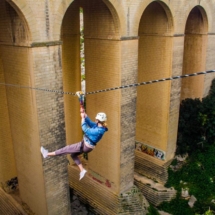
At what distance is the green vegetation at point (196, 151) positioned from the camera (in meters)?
13.8

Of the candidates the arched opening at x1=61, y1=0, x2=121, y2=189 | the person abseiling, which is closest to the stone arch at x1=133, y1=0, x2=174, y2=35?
the arched opening at x1=61, y1=0, x2=121, y2=189

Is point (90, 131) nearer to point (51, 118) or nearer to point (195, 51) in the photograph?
A: point (51, 118)

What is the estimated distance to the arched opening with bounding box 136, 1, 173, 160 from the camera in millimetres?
12311

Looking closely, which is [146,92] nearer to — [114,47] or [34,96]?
[114,47]

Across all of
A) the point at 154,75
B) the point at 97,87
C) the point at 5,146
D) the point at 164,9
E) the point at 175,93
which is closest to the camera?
the point at 5,146

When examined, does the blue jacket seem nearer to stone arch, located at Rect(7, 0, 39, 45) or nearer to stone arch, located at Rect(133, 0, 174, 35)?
stone arch, located at Rect(7, 0, 39, 45)

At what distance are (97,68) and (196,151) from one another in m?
7.54

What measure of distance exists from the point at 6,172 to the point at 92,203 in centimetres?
391

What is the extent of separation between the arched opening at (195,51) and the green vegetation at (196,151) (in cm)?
74

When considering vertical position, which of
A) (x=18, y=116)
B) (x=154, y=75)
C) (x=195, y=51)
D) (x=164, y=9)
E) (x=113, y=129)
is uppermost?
(x=164, y=9)

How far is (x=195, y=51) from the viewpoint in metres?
15.6

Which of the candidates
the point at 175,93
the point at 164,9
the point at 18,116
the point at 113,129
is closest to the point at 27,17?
the point at 18,116

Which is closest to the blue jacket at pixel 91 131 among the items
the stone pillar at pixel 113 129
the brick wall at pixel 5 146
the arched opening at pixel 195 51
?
the stone pillar at pixel 113 129

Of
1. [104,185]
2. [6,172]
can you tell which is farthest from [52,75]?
[104,185]
